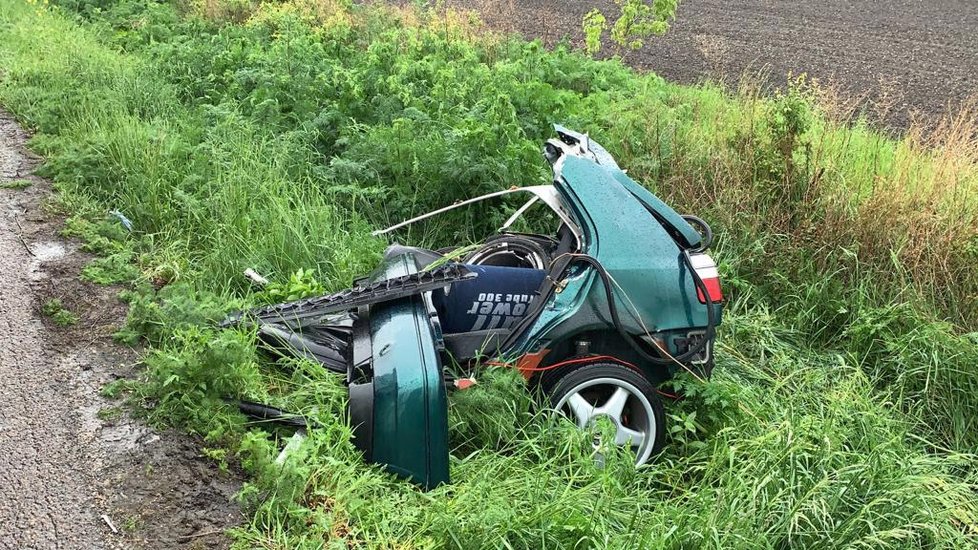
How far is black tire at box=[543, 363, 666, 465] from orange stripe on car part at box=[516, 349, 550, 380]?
120 mm

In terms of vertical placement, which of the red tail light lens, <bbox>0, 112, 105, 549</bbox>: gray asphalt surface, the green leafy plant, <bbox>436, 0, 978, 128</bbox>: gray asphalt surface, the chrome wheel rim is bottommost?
<bbox>436, 0, 978, 128</bbox>: gray asphalt surface

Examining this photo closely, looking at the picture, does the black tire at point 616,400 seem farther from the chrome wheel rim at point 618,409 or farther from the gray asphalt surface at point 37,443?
the gray asphalt surface at point 37,443

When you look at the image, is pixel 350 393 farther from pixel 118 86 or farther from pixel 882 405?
pixel 118 86

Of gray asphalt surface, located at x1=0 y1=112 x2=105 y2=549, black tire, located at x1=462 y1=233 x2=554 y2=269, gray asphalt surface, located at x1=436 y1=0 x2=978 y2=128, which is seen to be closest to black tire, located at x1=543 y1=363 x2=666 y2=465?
black tire, located at x1=462 y1=233 x2=554 y2=269

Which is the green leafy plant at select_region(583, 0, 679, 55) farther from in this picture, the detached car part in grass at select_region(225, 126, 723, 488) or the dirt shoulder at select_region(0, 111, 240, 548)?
the dirt shoulder at select_region(0, 111, 240, 548)

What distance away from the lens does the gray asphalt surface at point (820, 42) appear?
11.2m

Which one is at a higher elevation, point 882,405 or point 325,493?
point 325,493

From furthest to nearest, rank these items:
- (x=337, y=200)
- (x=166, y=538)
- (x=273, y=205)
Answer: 1. (x=337, y=200)
2. (x=273, y=205)
3. (x=166, y=538)

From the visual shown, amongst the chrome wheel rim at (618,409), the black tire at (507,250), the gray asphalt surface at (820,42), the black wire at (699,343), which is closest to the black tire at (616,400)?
the chrome wheel rim at (618,409)

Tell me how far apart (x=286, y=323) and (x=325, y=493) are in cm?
116

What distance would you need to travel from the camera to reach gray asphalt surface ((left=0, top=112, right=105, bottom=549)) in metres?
2.62

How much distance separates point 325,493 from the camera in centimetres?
288

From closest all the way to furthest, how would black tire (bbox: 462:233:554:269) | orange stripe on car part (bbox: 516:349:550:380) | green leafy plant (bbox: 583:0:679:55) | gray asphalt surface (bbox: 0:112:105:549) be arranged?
gray asphalt surface (bbox: 0:112:105:549)
orange stripe on car part (bbox: 516:349:550:380)
black tire (bbox: 462:233:554:269)
green leafy plant (bbox: 583:0:679:55)

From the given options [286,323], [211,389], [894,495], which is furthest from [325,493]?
[894,495]
